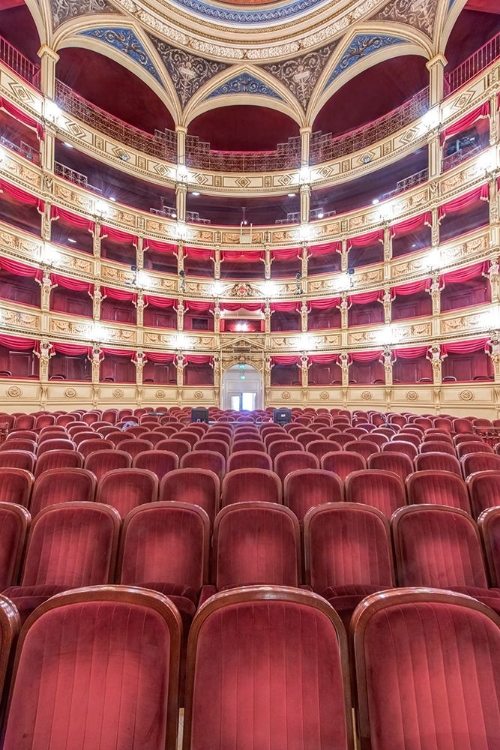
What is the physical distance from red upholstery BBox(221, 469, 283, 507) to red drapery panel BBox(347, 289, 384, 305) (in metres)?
12.5

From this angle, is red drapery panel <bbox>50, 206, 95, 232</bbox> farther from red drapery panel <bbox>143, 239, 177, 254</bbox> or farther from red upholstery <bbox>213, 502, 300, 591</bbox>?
red upholstery <bbox>213, 502, 300, 591</bbox>

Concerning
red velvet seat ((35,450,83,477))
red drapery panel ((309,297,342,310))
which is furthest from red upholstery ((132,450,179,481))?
red drapery panel ((309,297,342,310))

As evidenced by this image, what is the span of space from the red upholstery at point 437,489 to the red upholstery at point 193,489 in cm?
163

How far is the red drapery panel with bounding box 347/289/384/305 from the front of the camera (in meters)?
14.1

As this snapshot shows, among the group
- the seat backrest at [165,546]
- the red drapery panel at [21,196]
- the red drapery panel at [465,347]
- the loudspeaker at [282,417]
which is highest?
the red drapery panel at [21,196]

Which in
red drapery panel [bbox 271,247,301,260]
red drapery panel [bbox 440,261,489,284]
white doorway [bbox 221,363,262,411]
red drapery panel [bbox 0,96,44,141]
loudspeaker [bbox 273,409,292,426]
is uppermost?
red drapery panel [bbox 0,96,44,141]

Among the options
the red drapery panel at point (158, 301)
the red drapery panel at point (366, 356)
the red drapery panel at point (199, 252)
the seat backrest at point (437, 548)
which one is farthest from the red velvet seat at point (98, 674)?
the red drapery panel at point (199, 252)

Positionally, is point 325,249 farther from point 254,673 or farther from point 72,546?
point 254,673

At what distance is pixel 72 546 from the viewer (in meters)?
2.12

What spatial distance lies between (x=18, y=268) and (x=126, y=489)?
11.1m

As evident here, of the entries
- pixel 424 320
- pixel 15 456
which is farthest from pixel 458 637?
pixel 424 320

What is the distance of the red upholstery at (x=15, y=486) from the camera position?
9.96 ft

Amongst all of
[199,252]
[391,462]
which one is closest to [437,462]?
[391,462]

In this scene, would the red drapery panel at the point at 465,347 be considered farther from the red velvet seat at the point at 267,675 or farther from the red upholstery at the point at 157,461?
the red velvet seat at the point at 267,675
